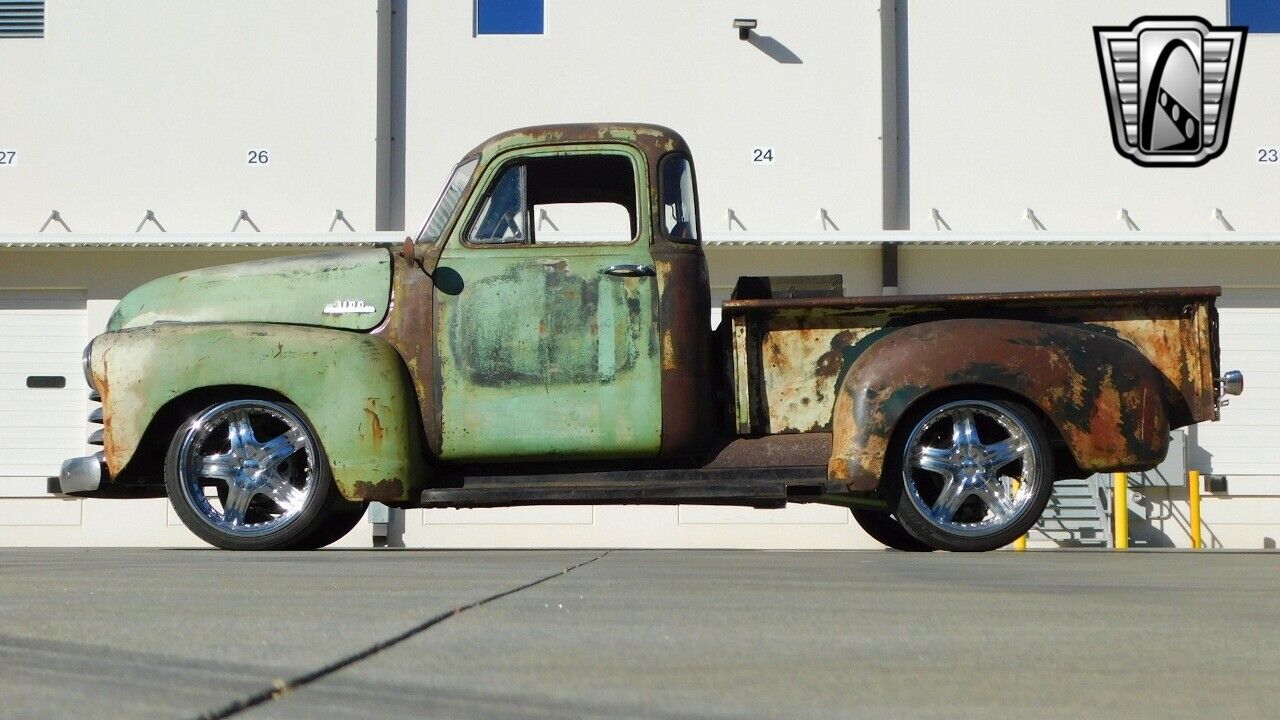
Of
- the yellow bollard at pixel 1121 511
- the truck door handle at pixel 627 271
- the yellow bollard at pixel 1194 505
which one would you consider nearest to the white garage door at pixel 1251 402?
the yellow bollard at pixel 1194 505

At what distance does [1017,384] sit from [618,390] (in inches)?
68.9

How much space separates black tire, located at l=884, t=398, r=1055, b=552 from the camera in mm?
7289

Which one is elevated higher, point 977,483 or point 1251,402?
point 1251,402

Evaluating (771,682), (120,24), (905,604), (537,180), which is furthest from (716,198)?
(771,682)

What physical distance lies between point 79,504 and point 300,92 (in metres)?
4.82

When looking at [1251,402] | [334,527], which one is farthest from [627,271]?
[1251,402]

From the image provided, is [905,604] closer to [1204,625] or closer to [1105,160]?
[1204,625]

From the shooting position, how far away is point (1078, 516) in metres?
16.3

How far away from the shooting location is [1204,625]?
3855 mm

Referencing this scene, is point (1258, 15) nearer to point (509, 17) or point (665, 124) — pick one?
point (665, 124)

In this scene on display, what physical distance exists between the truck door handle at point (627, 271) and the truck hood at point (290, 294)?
1.03 m

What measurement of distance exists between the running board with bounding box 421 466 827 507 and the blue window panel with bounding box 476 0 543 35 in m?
10.6

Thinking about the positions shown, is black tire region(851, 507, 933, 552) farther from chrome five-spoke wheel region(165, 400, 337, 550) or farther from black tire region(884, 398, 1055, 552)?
chrome five-spoke wheel region(165, 400, 337, 550)

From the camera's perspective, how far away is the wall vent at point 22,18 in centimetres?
1747
